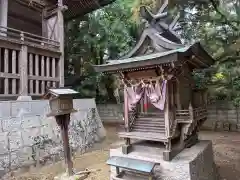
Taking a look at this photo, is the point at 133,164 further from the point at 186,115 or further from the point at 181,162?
the point at 186,115

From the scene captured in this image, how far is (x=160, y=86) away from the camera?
5062 mm

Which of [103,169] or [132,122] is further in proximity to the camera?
[103,169]

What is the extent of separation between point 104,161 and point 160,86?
3788 millimetres

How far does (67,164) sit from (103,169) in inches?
49.7

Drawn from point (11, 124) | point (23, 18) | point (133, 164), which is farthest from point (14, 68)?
point (133, 164)

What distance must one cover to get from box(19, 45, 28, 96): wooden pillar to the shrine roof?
3.22 meters

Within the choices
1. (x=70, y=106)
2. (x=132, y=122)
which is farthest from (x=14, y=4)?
(x=132, y=122)

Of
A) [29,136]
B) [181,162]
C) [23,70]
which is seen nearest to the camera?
[181,162]

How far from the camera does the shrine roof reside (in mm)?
4434

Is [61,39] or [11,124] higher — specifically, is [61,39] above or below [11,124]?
above

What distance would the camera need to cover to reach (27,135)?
6.78 m

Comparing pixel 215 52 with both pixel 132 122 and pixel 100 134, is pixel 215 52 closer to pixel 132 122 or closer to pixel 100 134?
pixel 132 122

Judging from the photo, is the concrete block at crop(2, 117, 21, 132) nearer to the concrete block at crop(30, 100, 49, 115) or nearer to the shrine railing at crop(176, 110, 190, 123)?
the concrete block at crop(30, 100, 49, 115)

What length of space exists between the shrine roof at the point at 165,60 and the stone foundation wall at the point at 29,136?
3132mm
